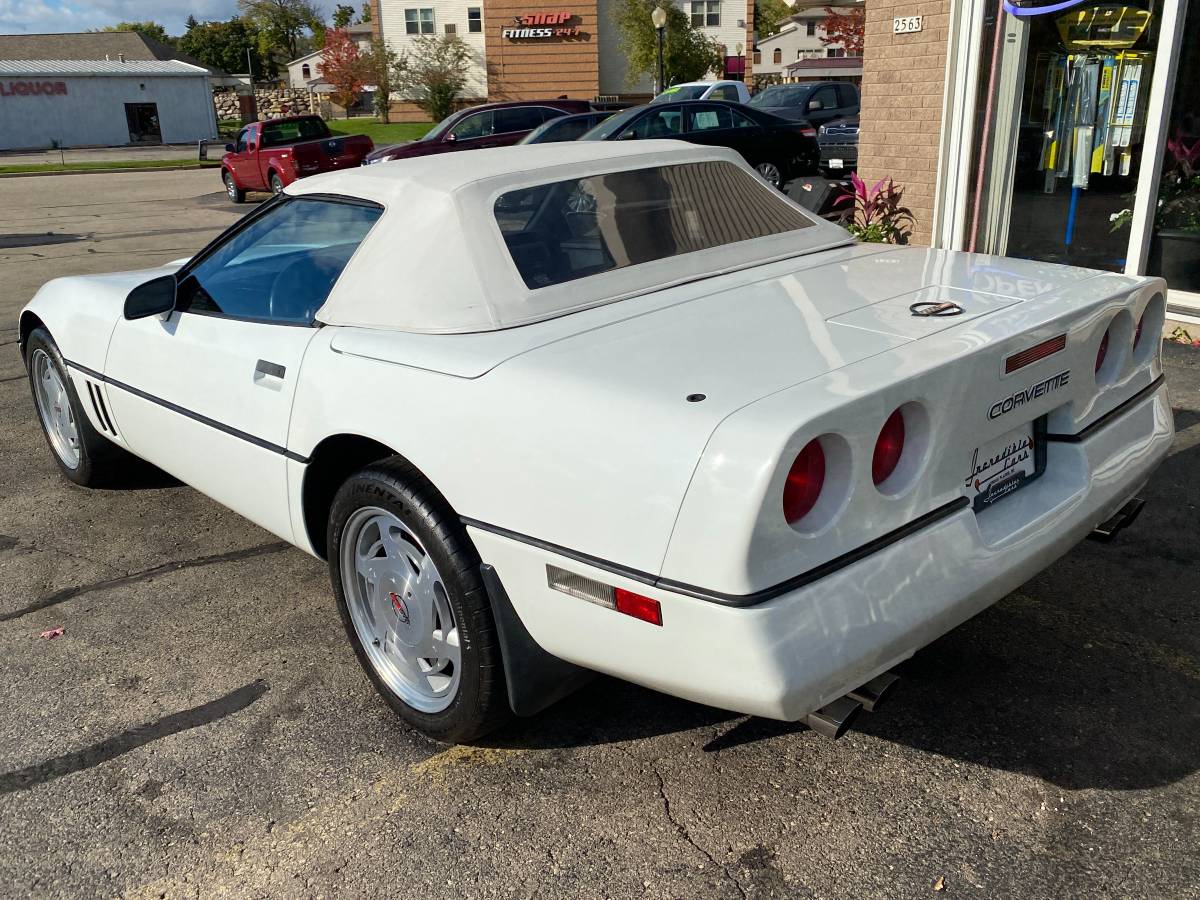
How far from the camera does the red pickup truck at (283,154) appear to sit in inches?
750

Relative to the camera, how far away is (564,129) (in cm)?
1540

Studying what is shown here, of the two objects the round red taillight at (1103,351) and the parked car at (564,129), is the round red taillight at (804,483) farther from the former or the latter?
the parked car at (564,129)

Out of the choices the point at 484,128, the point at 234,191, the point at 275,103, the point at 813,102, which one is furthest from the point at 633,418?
the point at 275,103

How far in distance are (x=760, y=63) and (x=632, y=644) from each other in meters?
95.7

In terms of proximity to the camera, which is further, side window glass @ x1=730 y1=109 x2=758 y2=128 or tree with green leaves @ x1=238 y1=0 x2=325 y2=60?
tree with green leaves @ x1=238 y1=0 x2=325 y2=60

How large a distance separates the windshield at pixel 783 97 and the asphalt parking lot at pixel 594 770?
55.4 ft

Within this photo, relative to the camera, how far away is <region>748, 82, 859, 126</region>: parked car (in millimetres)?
19000

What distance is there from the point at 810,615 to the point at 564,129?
14288 millimetres

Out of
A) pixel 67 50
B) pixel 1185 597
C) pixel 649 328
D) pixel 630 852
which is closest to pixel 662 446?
pixel 649 328

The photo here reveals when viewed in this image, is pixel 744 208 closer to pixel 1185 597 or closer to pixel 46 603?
pixel 1185 597

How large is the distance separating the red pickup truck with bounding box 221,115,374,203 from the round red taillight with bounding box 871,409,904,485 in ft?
58.8

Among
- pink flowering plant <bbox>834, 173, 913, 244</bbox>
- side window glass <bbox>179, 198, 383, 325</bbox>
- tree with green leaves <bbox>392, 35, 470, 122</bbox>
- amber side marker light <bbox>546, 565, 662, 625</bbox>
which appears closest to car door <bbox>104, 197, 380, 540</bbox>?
side window glass <bbox>179, 198, 383, 325</bbox>

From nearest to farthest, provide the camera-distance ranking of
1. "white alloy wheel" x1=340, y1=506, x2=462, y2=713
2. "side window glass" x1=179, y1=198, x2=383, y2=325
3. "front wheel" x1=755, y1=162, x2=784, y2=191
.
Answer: "white alloy wheel" x1=340, y1=506, x2=462, y2=713 < "side window glass" x1=179, y1=198, x2=383, y2=325 < "front wheel" x1=755, y1=162, x2=784, y2=191

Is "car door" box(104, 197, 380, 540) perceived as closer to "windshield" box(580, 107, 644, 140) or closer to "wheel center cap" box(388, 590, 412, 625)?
"wheel center cap" box(388, 590, 412, 625)
